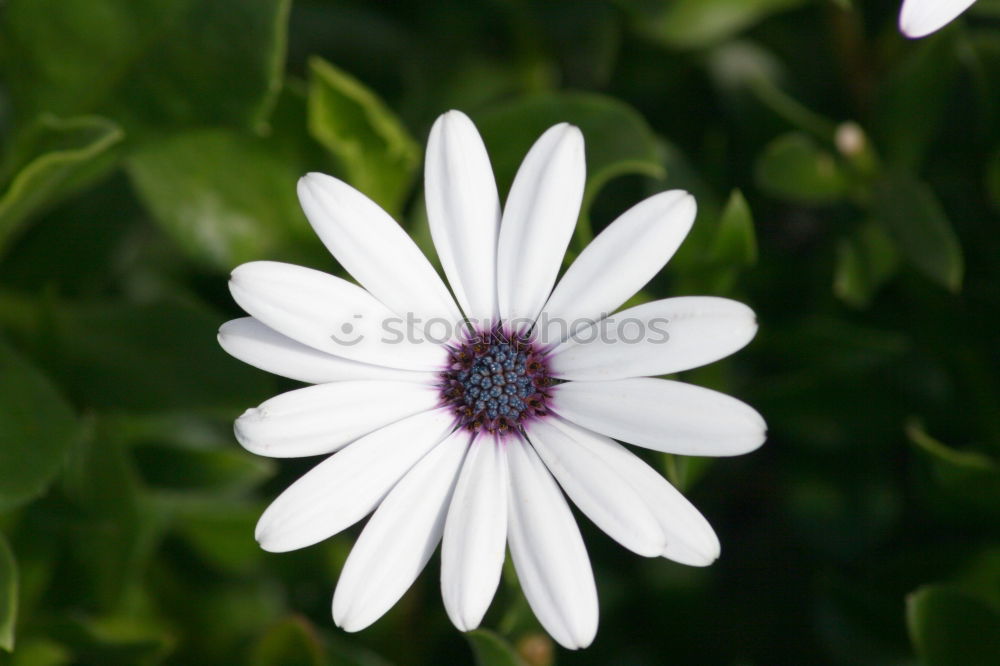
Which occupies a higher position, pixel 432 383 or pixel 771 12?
pixel 771 12

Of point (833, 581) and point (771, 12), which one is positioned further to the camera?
point (771, 12)

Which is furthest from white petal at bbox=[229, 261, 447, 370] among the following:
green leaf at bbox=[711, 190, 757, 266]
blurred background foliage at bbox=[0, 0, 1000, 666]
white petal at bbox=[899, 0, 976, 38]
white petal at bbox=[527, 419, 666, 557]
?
white petal at bbox=[899, 0, 976, 38]

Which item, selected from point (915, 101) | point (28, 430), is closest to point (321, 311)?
point (28, 430)

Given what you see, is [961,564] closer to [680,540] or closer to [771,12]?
[680,540]

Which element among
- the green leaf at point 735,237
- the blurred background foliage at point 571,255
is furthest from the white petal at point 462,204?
the green leaf at point 735,237

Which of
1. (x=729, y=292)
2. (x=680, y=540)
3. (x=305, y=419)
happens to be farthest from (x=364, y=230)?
(x=729, y=292)
